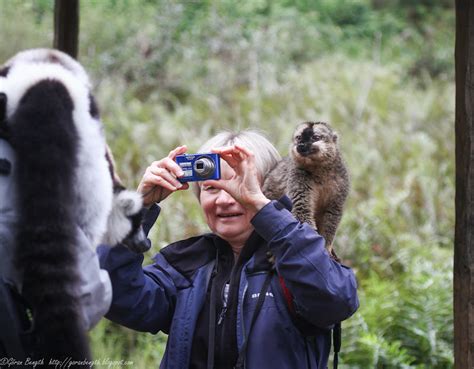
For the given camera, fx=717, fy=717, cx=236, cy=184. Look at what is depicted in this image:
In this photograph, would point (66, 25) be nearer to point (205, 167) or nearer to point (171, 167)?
point (171, 167)

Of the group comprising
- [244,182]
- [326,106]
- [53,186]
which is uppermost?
[53,186]

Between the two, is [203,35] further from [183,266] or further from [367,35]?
[183,266]

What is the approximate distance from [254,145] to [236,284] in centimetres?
69

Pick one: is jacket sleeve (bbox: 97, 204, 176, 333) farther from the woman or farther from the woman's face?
the woman's face

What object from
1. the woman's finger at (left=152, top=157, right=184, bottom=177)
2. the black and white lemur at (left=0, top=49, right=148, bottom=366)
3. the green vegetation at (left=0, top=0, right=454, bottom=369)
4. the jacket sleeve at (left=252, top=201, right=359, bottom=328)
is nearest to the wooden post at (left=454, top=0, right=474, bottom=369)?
the jacket sleeve at (left=252, top=201, right=359, bottom=328)

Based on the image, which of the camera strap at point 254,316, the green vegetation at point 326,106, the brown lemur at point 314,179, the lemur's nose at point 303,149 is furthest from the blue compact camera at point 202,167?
the green vegetation at point 326,106

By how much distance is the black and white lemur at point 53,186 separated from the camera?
1.87 meters

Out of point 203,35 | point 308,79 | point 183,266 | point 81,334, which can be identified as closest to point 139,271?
point 183,266

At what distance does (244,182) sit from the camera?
2.62 meters

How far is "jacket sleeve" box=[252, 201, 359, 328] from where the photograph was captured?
254 centimetres

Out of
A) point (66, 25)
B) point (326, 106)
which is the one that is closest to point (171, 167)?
point (66, 25)

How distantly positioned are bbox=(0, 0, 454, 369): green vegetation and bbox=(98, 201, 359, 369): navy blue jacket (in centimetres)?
234

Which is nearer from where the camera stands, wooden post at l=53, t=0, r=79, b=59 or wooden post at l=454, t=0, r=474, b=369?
wooden post at l=454, t=0, r=474, b=369

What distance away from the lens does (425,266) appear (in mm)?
5926
